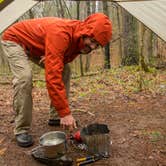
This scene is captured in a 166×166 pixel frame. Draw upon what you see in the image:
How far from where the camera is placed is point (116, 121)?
505cm

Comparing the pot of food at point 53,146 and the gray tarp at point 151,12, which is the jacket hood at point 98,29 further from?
the gray tarp at point 151,12

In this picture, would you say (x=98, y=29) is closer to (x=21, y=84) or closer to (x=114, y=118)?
(x=21, y=84)

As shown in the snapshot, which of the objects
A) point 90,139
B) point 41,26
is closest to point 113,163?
point 90,139

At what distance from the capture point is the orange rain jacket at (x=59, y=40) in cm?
347

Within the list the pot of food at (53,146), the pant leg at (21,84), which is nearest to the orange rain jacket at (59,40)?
the pant leg at (21,84)

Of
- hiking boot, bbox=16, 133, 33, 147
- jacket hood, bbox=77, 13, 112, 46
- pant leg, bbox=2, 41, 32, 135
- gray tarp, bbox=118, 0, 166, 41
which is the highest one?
gray tarp, bbox=118, 0, 166, 41

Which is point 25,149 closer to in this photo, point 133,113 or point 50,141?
point 50,141

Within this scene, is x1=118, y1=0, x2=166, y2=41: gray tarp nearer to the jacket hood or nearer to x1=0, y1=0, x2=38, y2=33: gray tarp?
x1=0, y1=0, x2=38, y2=33: gray tarp

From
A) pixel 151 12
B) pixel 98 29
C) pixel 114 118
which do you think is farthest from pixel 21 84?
pixel 151 12

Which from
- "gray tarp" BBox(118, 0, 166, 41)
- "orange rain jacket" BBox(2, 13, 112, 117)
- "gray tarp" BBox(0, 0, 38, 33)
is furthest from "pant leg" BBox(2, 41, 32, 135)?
"gray tarp" BBox(118, 0, 166, 41)

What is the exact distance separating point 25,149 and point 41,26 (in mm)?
1402

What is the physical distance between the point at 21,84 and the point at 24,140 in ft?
2.22

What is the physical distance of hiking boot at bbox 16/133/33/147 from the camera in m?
4.11

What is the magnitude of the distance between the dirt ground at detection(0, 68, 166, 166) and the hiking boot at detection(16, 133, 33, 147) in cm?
6
